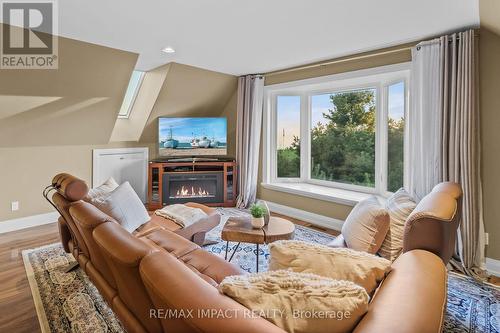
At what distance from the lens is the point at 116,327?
1.90 m

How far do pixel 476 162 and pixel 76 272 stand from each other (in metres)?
3.71

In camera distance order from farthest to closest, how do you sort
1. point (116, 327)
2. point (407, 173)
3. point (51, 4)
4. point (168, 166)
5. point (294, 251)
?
point (168, 166) → point (407, 173) → point (51, 4) → point (116, 327) → point (294, 251)

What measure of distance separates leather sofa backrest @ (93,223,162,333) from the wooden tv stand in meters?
3.69

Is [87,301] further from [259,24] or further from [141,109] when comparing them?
[141,109]

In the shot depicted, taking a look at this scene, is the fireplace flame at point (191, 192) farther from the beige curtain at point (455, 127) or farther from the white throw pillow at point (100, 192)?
the beige curtain at point (455, 127)

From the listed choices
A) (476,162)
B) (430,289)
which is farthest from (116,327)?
(476,162)

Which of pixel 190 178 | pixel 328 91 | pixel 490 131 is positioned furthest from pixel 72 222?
pixel 328 91

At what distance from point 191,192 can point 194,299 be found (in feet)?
14.3

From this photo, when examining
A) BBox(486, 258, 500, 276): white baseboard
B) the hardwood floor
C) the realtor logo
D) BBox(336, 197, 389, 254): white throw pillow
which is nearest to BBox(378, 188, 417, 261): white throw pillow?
BBox(336, 197, 389, 254): white throw pillow

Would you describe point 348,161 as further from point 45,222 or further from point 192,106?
point 45,222

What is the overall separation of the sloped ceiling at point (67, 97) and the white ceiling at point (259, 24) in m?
0.28

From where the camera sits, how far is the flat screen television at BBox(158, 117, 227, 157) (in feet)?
16.3

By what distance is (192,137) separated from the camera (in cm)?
509

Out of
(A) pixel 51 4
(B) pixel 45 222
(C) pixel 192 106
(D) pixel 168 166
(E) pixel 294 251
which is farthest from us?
(C) pixel 192 106
